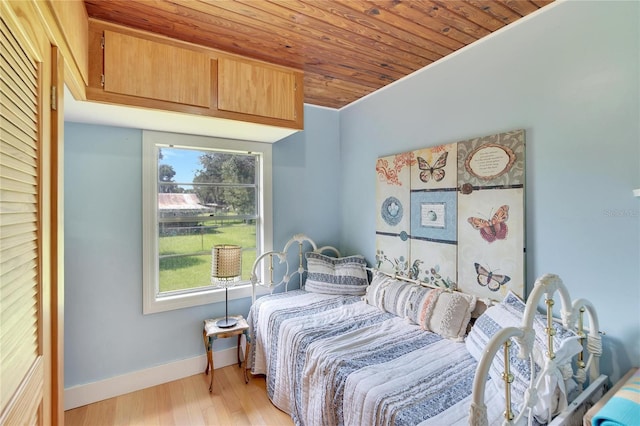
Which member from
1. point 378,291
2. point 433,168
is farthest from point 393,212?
point 378,291

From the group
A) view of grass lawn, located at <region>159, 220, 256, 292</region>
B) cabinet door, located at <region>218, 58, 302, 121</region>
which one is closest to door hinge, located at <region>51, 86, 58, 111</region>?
cabinet door, located at <region>218, 58, 302, 121</region>

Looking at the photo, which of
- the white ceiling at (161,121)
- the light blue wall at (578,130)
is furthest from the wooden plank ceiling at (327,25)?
the white ceiling at (161,121)

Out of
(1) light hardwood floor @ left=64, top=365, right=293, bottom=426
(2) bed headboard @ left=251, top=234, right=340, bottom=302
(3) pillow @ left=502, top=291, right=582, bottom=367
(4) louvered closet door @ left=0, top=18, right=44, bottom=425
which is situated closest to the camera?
(4) louvered closet door @ left=0, top=18, right=44, bottom=425

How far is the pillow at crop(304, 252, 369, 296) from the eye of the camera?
2639 millimetres

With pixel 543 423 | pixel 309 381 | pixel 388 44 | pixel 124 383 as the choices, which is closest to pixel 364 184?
pixel 388 44

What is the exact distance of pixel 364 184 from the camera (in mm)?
2857

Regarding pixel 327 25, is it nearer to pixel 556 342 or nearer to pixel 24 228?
pixel 24 228

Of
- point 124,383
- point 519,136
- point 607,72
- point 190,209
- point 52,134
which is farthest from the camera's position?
point 190,209

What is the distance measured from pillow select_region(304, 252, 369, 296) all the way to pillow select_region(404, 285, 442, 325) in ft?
2.01

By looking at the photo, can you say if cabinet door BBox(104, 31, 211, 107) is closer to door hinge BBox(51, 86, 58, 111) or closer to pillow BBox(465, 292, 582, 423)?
door hinge BBox(51, 86, 58, 111)

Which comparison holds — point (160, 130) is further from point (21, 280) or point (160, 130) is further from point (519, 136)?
point (519, 136)

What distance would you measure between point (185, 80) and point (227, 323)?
1.83 m

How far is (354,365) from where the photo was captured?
154cm

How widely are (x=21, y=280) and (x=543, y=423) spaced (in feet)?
6.01
